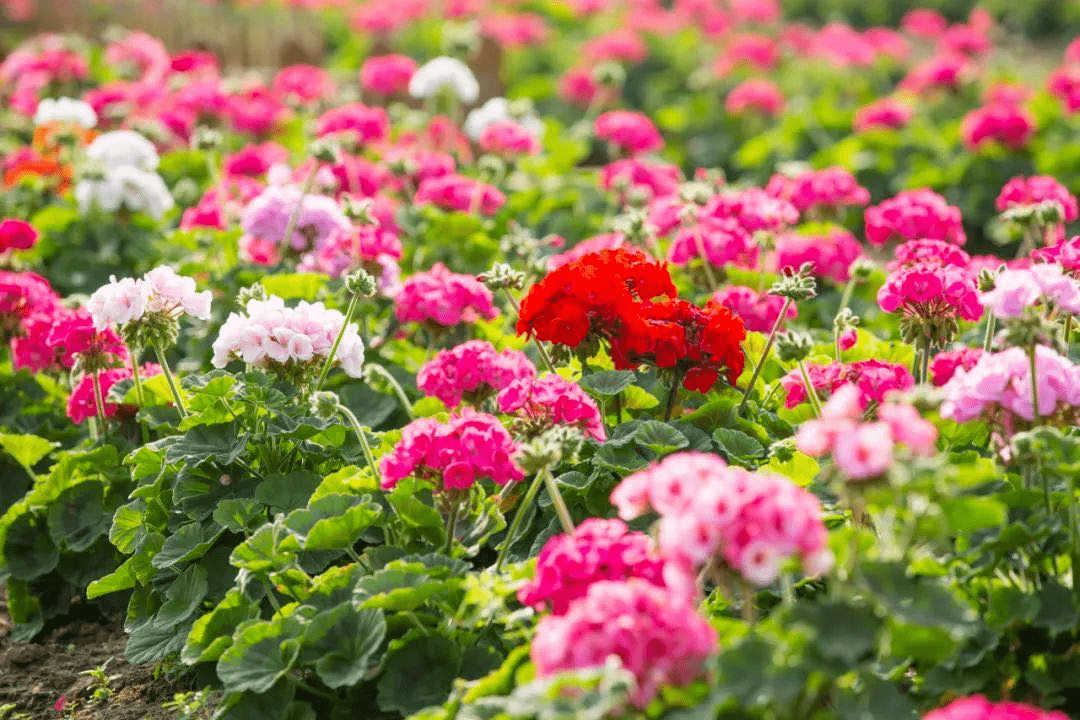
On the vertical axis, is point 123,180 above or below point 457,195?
above

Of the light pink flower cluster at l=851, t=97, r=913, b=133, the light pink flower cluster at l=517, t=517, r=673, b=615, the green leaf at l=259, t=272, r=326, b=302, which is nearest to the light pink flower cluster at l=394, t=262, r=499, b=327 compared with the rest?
the green leaf at l=259, t=272, r=326, b=302

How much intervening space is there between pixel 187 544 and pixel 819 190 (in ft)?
11.1

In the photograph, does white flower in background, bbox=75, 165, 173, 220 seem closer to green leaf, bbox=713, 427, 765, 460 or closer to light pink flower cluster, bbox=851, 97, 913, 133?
green leaf, bbox=713, 427, 765, 460

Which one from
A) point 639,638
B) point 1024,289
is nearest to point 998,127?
point 1024,289

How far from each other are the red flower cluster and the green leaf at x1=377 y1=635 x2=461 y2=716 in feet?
2.88

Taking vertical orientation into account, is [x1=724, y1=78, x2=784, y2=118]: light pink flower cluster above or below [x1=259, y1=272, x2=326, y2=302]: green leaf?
below

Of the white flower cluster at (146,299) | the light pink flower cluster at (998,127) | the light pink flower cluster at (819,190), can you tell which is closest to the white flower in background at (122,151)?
the white flower cluster at (146,299)

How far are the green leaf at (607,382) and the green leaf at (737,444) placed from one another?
28 cm

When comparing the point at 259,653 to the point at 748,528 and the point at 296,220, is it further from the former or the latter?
the point at 296,220

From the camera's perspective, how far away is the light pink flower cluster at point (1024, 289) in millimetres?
2830

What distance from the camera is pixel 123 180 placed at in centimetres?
594

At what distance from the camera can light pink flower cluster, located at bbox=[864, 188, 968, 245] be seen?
493cm

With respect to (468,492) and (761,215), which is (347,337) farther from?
(761,215)

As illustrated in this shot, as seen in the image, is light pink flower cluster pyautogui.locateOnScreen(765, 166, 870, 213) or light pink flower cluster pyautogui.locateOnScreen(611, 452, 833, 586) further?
light pink flower cluster pyautogui.locateOnScreen(765, 166, 870, 213)
